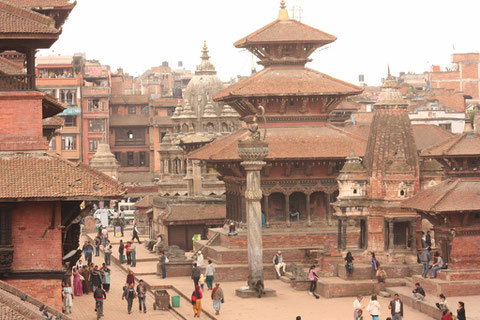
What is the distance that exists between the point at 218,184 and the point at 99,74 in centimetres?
5064

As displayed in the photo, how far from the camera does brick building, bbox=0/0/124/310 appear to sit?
86.9 ft

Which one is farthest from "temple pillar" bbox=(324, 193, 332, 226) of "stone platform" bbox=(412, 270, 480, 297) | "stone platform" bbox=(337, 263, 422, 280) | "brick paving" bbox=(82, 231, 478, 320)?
"stone platform" bbox=(412, 270, 480, 297)

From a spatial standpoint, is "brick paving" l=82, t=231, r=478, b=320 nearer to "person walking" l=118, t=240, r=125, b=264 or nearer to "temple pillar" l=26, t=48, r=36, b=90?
"person walking" l=118, t=240, r=125, b=264

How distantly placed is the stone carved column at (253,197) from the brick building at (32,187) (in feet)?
41.8

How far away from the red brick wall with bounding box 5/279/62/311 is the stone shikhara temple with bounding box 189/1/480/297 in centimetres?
1416

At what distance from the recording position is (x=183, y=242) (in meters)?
56.8

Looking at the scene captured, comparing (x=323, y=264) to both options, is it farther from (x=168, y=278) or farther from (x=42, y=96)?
Answer: (x=42, y=96)

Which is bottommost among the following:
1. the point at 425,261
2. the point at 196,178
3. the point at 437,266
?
the point at 437,266

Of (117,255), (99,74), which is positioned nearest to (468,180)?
(117,255)

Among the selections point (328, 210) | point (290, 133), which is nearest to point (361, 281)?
point (328, 210)

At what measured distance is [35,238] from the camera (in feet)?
88.3

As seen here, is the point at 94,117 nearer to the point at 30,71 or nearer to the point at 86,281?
the point at 86,281

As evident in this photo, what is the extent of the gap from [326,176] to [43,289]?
940 inches

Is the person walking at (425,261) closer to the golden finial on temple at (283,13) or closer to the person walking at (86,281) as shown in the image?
the person walking at (86,281)
